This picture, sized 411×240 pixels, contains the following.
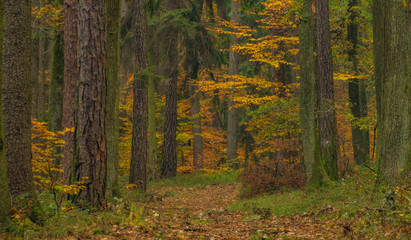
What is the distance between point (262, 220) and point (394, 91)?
4139 millimetres

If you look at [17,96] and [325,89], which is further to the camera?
[325,89]

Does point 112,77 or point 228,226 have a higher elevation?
point 112,77

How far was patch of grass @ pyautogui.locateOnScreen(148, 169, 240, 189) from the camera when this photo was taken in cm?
1831

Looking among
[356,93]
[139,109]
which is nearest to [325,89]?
[356,93]

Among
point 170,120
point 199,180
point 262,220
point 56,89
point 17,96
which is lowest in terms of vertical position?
point 199,180

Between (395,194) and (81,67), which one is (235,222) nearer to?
(395,194)

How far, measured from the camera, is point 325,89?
14.1 metres

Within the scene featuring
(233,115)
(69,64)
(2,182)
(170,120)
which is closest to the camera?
(2,182)

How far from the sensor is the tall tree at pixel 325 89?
44.0 ft

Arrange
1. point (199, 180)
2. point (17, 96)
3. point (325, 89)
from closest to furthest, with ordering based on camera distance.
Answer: point (17, 96), point (325, 89), point (199, 180)

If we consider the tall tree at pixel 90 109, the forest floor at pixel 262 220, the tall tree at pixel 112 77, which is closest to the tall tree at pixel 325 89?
the forest floor at pixel 262 220

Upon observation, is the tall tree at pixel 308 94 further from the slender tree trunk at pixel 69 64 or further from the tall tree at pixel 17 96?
the tall tree at pixel 17 96

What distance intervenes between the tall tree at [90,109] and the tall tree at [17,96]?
109 cm

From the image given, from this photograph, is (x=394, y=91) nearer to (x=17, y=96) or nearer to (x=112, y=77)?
(x=112, y=77)
